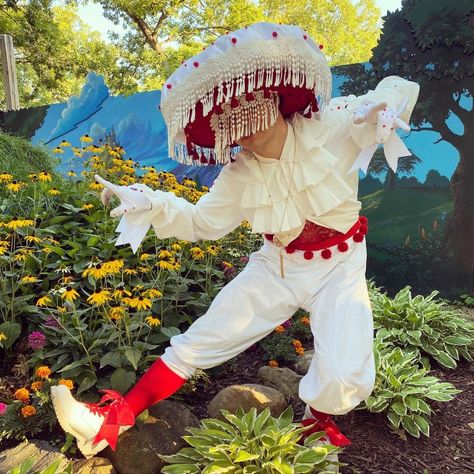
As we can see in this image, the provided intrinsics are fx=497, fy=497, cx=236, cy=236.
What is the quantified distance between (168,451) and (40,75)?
1313 centimetres

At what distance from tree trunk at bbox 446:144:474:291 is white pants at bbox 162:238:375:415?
2.90 meters

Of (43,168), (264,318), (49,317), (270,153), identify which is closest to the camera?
(270,153)

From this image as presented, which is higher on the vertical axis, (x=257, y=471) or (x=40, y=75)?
(x=40, y=75)

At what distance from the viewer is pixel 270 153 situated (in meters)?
1.91

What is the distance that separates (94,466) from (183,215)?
1044 millimetres

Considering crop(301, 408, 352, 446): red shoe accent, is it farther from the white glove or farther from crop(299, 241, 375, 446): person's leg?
the white glove

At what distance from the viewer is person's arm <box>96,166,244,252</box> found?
6.34 ft

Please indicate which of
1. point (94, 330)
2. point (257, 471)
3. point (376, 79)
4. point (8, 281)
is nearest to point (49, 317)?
point (94, 330)

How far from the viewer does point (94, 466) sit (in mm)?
1938

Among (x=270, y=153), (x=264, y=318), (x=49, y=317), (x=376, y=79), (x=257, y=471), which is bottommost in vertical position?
(x=257, y=471)

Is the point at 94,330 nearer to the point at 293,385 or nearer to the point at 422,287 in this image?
the point at 293,385

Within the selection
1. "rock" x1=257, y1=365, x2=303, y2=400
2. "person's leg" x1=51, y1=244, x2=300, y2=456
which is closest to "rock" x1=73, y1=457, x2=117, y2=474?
"person's leg" x1=51, y1=244, x2=300, y2=456

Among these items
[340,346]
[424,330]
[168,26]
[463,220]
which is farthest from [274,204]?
[168,26]

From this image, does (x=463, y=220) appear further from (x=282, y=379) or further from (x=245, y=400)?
(x=245, y=400)
